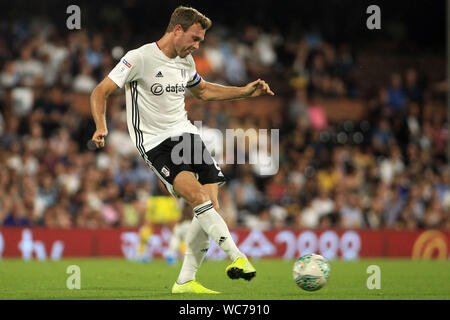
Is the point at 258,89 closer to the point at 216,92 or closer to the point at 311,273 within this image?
the point at 216,92

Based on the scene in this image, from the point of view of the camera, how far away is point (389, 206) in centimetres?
1769

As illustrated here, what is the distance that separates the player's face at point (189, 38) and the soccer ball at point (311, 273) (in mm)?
2259

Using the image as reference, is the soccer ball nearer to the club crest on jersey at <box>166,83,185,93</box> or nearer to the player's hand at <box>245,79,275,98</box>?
the player's hand at <box>245,79,275,98</box>

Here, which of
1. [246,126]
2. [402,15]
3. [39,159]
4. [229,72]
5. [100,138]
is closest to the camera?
[100,138]

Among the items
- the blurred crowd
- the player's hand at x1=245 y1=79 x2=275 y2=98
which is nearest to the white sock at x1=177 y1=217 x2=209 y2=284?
the player's hand at x1=245 y1=79 x2=275 y2=98

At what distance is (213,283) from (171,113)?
2.37 meters

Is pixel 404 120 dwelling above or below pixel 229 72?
below

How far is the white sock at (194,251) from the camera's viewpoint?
313 inches

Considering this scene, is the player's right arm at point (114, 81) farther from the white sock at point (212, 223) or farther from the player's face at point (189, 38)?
the white sock at point (212, 223)

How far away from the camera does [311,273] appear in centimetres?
766

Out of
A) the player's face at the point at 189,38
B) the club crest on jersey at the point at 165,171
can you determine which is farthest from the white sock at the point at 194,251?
the player's face at the point at 189,38

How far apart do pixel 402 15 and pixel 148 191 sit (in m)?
10.3
